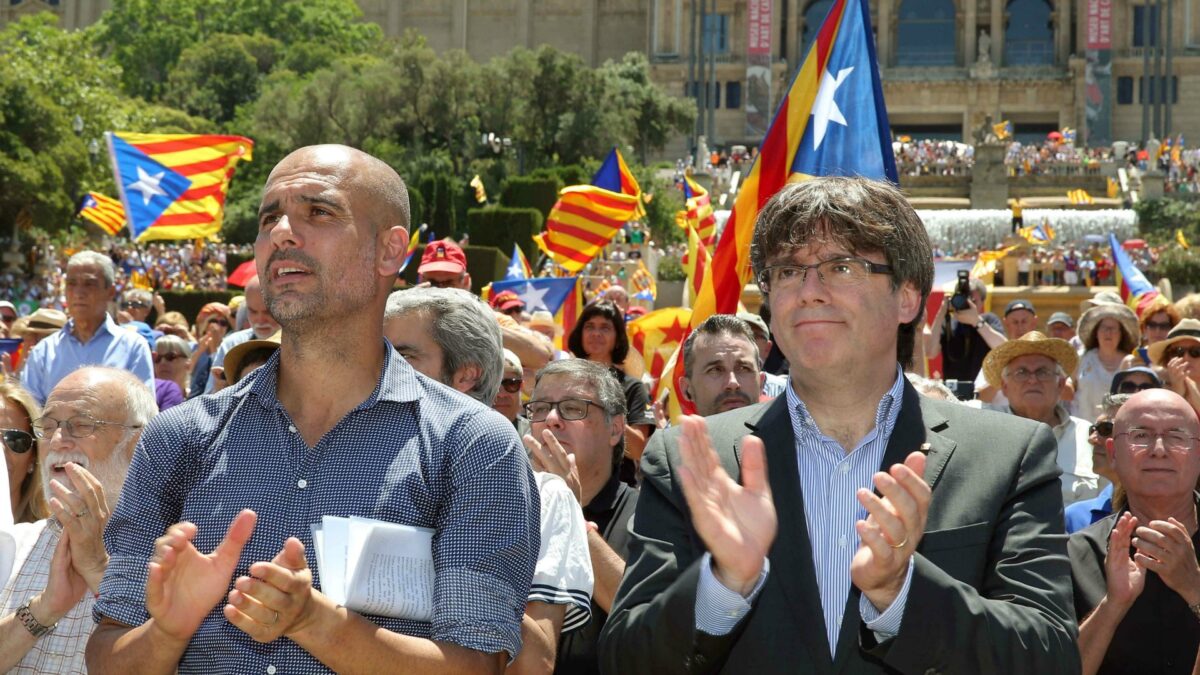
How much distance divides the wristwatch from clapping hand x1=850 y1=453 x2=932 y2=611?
1866 millimetres

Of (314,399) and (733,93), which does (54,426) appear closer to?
(314,399)

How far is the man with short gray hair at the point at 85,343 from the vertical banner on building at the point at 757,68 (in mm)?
52299

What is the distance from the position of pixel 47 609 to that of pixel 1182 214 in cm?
3973

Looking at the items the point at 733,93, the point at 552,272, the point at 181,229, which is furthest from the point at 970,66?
the point at 181,229

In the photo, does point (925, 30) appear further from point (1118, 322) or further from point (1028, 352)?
point (1028, 352)

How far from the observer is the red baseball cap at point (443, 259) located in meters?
7.58

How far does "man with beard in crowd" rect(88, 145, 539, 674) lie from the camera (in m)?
2.49

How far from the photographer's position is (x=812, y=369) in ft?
9.09

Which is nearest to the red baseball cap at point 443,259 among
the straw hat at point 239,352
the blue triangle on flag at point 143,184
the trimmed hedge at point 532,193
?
the straw hat at point 239,352

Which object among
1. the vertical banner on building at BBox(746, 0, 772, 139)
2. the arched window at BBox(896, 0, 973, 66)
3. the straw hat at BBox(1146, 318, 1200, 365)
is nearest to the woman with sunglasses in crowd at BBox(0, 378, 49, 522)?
the straw hat at BBox(1146, 318, 1200, 365)

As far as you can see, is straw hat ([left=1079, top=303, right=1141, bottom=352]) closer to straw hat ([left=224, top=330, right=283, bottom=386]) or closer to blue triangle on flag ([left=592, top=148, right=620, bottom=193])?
straw hat ([left=224, top=330, right=283, bottom=386])

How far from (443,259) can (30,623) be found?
448 centimetres

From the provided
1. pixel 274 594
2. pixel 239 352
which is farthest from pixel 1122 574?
pixel 239 352

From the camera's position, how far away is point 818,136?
6.94 metres
